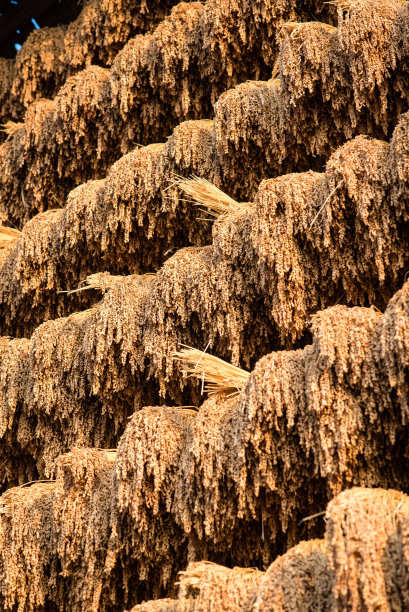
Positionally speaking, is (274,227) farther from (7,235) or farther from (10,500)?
(7,235)

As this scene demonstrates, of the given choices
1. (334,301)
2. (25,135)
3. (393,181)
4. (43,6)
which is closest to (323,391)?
(334,301)

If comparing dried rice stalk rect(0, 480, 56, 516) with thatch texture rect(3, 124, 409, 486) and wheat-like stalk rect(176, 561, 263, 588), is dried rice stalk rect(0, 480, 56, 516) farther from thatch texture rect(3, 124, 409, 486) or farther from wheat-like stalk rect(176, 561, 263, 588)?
wheat-like stalk rect(176, 561, 263, 588)

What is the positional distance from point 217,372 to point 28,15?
205 centimetres

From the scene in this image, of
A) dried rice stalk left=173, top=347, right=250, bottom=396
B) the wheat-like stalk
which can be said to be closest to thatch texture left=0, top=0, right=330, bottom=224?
dried rice stalk left=173, top=347, right=250, bottom=396

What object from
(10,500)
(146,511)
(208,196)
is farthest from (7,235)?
(146,511)

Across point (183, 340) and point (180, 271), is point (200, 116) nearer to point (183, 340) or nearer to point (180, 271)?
point (180, 271)

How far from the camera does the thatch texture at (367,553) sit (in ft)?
4.22

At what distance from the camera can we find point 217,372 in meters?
1.83

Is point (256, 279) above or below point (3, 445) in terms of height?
above

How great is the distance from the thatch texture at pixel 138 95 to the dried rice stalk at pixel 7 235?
94 millimetres

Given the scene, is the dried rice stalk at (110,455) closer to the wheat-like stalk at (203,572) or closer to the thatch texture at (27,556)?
the thatch texture at (27,556)

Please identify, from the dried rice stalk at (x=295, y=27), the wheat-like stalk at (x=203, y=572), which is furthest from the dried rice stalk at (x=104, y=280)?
the wheat-like stalk at (x=203, y=572)

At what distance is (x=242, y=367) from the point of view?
1.95m

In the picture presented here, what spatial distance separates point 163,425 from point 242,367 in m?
0.26
